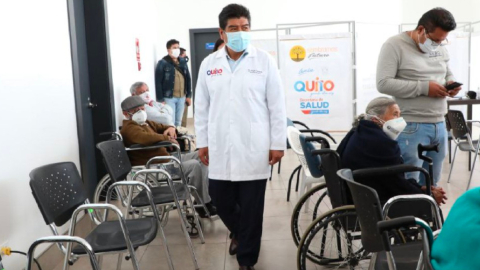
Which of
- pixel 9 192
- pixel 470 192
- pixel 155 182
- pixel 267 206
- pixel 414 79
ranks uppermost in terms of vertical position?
pixel 414 79

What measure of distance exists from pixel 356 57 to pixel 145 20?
9.58 ft

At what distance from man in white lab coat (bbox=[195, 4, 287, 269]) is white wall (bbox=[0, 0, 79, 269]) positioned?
100 cm

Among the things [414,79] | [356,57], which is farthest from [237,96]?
[356,57]

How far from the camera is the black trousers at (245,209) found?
274 centimetres

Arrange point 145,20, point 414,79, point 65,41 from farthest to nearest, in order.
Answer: point 145,20, point 65,41, point 414,79

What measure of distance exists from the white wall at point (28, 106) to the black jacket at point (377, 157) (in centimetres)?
171

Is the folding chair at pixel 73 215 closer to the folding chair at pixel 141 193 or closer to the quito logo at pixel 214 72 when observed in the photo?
the folding chair at pixel 141 193

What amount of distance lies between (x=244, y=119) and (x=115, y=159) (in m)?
0.95

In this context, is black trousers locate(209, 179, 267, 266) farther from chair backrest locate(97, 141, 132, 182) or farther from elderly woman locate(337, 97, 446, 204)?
chair backrest locate(97, 141, 132, 182)

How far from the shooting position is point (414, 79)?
3.02 metres

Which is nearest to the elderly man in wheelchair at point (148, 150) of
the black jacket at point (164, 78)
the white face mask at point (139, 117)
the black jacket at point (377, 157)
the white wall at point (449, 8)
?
the white face mask at point (139, 117)

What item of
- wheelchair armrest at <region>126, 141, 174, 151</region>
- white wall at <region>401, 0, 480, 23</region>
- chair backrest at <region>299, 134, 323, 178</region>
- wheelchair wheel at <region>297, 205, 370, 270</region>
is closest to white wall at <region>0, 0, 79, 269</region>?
wheelchair armrest at <region>126, 141, 174, 151</region>

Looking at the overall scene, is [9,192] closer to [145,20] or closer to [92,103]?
[92,103]

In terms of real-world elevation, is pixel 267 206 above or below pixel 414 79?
below
